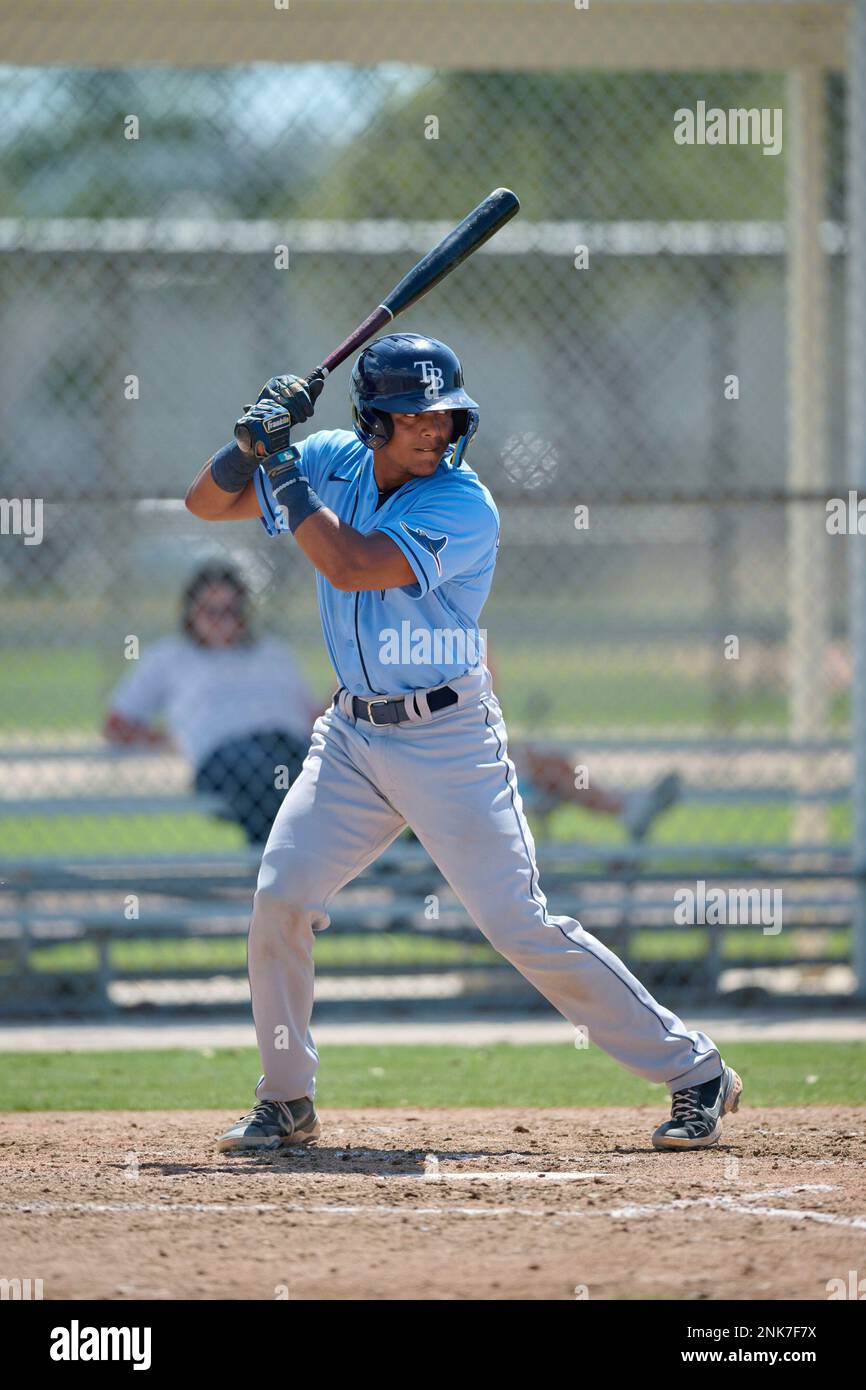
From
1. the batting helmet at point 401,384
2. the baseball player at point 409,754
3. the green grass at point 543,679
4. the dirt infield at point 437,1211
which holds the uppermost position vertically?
→ the green grass at point 543,679

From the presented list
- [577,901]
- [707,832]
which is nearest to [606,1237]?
[577,901]

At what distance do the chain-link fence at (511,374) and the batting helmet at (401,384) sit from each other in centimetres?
199

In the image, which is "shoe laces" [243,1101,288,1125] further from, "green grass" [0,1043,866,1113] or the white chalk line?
"green grass" [0,1043,866,1113]

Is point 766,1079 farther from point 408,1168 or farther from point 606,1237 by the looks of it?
point 606,1237

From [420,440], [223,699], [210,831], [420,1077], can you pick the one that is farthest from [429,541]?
[210,831]

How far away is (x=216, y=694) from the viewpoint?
22.0 ft

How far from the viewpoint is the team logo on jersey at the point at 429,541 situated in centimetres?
353

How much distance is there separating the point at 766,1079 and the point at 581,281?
1133 cm

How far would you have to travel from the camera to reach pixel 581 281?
50.0 ft

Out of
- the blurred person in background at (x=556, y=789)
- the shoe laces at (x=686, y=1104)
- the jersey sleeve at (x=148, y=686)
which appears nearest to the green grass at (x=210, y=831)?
the blurred person in background at (x=556, y=789)

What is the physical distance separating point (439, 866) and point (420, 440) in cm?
88

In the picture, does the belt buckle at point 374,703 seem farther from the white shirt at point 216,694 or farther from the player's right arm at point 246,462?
the white shirt at point 216,694

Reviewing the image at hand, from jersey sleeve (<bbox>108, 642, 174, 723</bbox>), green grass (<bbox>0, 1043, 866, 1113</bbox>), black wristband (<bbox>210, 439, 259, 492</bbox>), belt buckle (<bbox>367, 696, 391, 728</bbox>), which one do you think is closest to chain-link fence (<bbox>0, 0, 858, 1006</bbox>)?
jersey sleeve (<bbox>108, 642, 174, 723</bbox>)

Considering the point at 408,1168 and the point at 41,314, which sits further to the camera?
the point at 41,314
